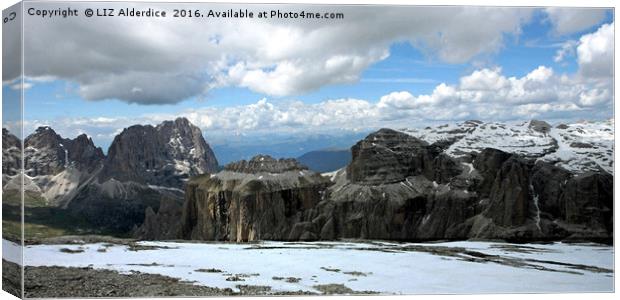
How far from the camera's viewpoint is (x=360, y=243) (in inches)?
663

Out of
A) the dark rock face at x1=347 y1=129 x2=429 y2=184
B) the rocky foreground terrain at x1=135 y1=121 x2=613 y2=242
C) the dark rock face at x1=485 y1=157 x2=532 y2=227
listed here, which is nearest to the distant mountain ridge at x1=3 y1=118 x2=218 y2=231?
the rocky foreground terrain at x1=135 y1=121 x2=613 y2=242

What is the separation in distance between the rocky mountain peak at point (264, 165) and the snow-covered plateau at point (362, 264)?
192 centimetres

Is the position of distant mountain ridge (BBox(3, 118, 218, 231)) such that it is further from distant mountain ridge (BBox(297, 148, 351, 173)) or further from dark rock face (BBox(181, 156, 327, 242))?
distant mountain ridge (BBox(297, 148, 351, 173))

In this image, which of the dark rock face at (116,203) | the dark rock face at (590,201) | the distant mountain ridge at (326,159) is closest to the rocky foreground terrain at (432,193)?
the dark rock face at (590,201)

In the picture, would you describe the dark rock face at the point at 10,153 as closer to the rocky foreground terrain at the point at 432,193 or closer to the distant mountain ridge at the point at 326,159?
the rocky foreground terrain at the point at 432,193

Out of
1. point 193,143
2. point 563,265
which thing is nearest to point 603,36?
point 563,265

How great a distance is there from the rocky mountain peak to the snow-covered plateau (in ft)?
6.29

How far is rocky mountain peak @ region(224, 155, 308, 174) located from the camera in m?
16.7

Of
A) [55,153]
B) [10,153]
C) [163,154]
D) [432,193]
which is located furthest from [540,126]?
[10,153]

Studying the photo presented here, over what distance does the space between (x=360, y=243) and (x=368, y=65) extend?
4.47 m

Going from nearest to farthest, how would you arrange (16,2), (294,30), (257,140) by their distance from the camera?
(16,2) < (294,30) < (257,140)

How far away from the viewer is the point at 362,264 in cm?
1565

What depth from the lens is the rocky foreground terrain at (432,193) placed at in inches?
665

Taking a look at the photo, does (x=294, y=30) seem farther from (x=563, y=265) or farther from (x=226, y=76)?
(x=563, y=265)
